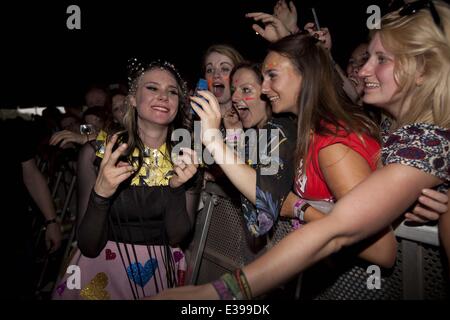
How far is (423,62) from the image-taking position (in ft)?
4.83

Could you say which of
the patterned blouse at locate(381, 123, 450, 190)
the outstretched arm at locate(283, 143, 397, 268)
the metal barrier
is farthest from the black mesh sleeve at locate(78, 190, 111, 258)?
the patterned blouse at locate(381, 123, 450, 190)

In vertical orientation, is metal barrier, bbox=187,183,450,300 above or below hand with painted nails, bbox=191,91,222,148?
below

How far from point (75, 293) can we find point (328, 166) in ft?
5.67

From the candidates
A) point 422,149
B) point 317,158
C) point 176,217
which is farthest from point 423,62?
point 176,217

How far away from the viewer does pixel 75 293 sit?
1938mm

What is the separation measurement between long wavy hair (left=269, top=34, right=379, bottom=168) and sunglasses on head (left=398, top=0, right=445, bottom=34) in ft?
1.44

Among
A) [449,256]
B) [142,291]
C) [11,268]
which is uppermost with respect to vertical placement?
[449,256]

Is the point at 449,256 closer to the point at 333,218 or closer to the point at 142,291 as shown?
the point at 333,218

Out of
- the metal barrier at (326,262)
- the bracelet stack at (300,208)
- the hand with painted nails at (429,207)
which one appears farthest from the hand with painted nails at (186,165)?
the hand with painted nails at (429,207)

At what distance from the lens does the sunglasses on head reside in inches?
57.3

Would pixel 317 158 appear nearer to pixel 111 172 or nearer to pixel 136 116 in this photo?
pixel 111 172

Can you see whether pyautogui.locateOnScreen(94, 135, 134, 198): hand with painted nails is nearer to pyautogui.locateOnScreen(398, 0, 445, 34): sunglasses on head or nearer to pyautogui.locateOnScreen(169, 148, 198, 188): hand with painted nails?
pyautogui.locateOnScreen(169, 148, 198, 188): hand with painted nails

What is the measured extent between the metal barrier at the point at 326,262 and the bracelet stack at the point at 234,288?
0.74 metres
